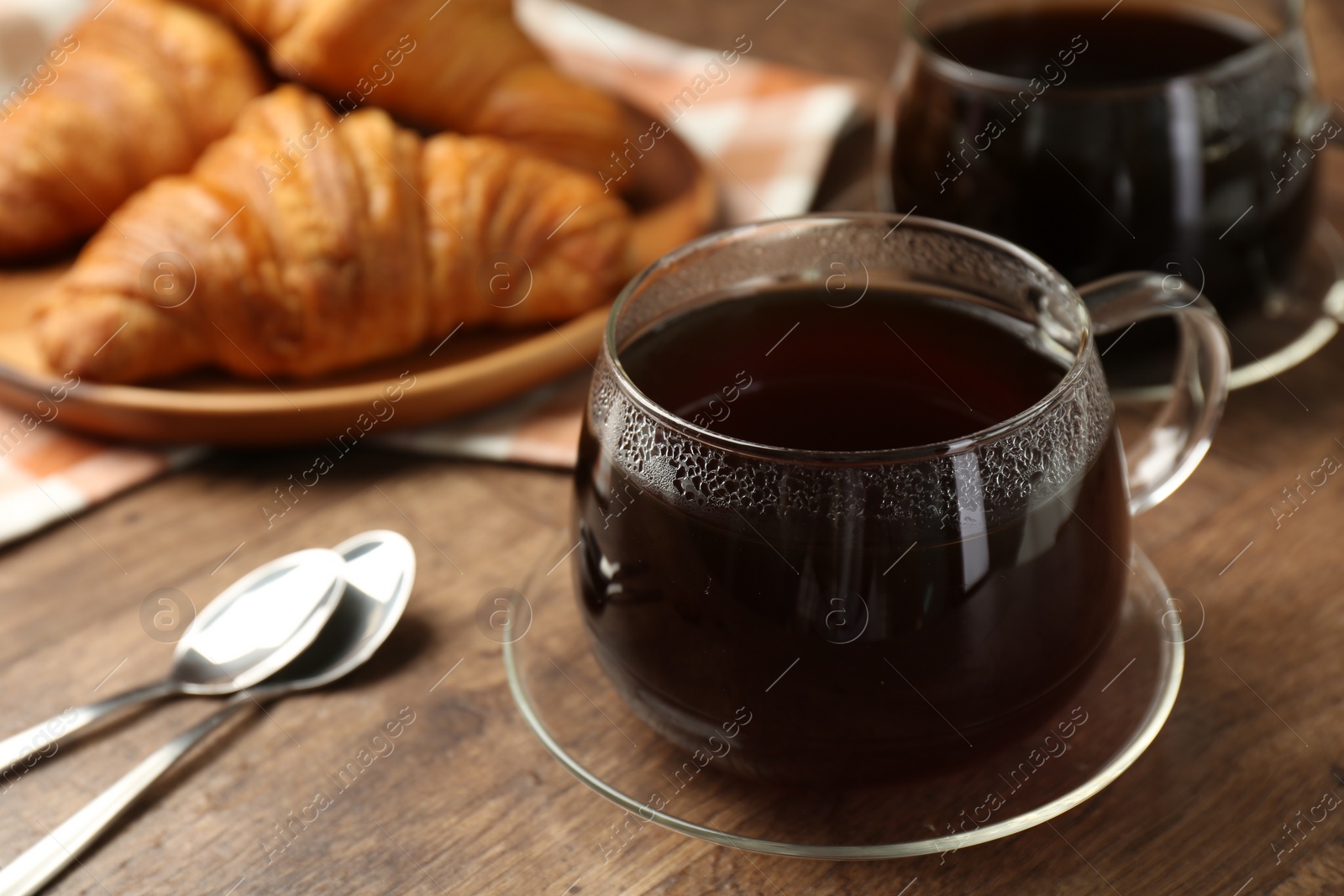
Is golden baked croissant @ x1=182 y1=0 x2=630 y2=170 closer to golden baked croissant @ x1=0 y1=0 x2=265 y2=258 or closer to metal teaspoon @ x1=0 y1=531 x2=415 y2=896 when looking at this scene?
golden baked croissant @ x1=0 y1=0 x2=265 y2=258

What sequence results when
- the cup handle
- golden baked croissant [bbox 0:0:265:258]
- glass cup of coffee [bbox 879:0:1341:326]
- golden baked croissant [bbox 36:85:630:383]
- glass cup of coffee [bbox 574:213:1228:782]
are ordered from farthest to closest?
1. golden baked croissant [bbox 0:0:265:258]
2. golden baked croissant [bbox 36:85:630:383]
3. glass cup of coffee [bbox 879:0:1341:326]
4. the cup handle
5. glass cup of coffee [bbox 574:213:1228:782]

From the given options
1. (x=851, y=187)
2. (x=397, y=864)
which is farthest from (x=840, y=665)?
(x=851, y=187)

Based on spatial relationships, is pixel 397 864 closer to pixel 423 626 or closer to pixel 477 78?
pixel 423 626

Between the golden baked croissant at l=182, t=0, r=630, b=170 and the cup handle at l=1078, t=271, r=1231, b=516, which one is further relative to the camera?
the golden baked croissant at l=182, t=0, r=630, b=170

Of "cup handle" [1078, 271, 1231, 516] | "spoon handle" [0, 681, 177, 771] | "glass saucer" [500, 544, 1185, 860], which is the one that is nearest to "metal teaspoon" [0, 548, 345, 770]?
"spoon handle" [0, 681, 177, 771]

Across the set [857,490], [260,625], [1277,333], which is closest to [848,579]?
[857,490]

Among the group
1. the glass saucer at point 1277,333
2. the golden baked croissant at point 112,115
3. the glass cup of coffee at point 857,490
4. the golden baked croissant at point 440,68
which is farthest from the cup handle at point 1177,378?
the golden baked croissant at point 112,115
